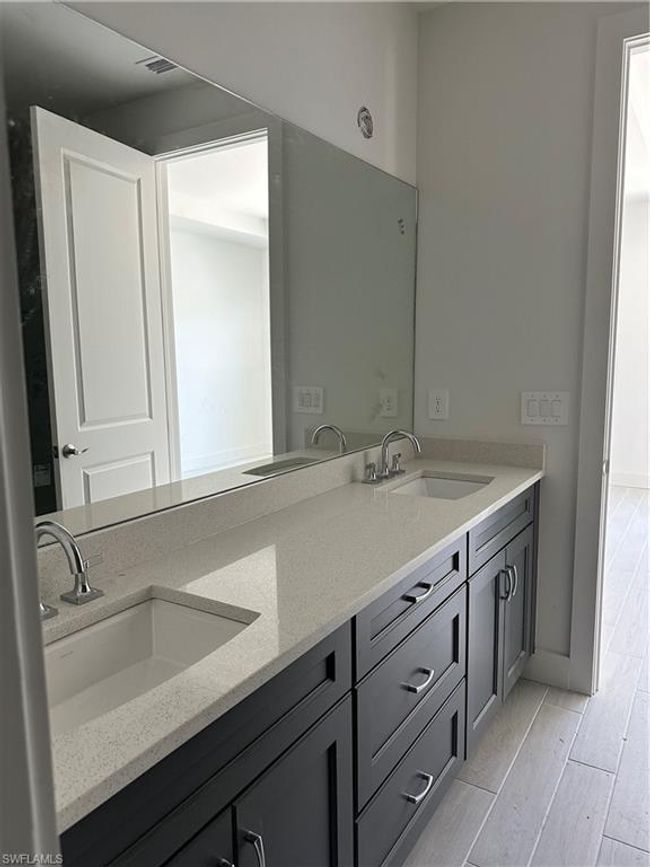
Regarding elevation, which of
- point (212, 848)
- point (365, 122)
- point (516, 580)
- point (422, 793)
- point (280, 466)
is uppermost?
point (365, 122)

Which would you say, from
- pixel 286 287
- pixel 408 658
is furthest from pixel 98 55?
pixel 408 658

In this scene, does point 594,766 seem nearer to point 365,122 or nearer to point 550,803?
point 550,803

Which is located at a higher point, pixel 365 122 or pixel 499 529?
pixel 365 122

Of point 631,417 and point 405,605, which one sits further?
point 631,417

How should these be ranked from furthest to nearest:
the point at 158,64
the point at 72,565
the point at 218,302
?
the point at 218,302
the point at 158,64
the point at 72,565

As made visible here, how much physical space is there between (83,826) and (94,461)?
2.54 feet

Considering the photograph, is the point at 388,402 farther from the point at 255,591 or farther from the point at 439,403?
the point at 255,591

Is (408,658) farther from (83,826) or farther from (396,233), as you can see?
(396,233)

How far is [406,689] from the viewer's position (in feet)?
4.79

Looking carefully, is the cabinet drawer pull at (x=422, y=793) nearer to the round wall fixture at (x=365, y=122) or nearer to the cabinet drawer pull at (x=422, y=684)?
the cabinet drawer pull at (x=422, y=684)

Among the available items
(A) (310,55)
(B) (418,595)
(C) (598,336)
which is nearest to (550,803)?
(B) (418,595)

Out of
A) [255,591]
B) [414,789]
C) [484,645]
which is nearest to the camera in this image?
[255,591]

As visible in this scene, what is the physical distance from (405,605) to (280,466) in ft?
2.19

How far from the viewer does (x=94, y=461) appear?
1341 mm
